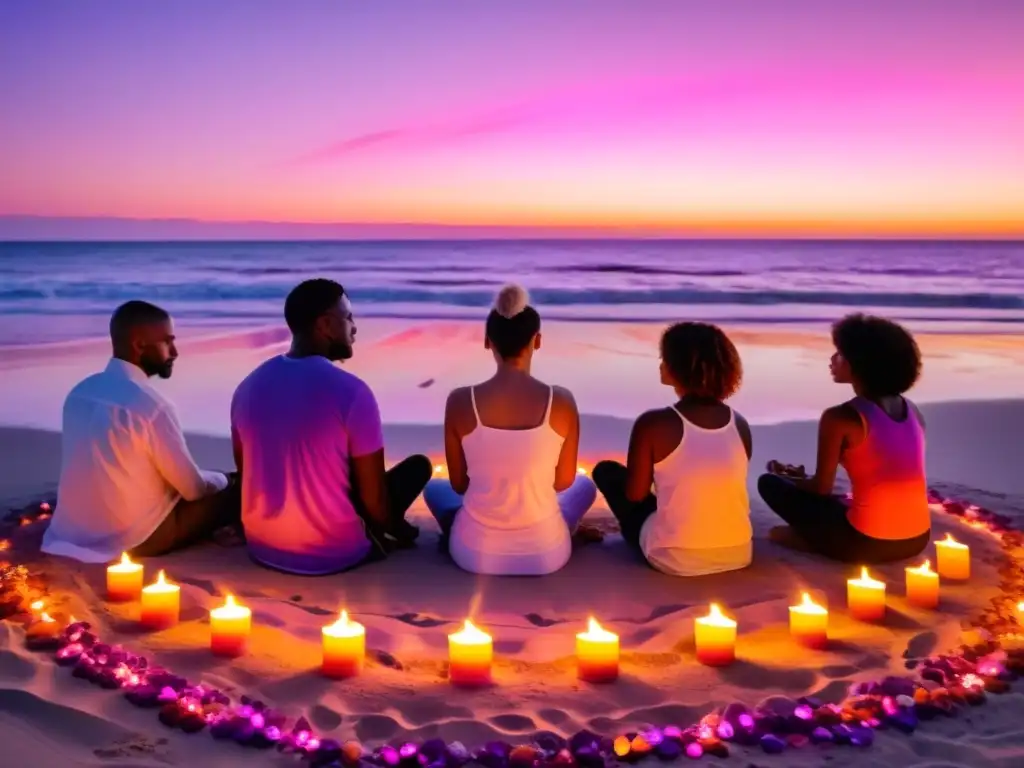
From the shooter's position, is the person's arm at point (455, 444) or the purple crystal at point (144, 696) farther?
the person's arm at point (455, 444)

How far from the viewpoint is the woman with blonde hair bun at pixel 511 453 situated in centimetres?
404

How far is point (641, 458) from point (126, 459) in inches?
84.9

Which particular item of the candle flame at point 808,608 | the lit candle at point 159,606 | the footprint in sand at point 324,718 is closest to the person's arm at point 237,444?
the lit candle at point 159,606

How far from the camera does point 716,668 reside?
3.38 meters

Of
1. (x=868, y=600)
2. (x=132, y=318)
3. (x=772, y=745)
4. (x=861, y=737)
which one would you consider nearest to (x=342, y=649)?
(x=772, y=745)

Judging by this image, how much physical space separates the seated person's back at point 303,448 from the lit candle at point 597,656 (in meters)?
1.32

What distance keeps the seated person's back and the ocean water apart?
10334mm

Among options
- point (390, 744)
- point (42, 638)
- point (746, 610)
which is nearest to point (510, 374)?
point (746, 610)

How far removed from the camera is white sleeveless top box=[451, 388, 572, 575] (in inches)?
159

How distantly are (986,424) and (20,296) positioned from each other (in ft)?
64.2

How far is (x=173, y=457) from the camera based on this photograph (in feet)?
14.0

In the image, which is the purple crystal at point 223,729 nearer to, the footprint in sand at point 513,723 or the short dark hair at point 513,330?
the footprint in sand at point 513,723

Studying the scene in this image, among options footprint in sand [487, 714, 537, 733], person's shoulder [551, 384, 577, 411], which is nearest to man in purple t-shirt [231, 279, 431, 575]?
person's shoulder [551, 384, 577, 411]

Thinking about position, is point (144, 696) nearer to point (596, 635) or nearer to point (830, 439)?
point (596, 635)
